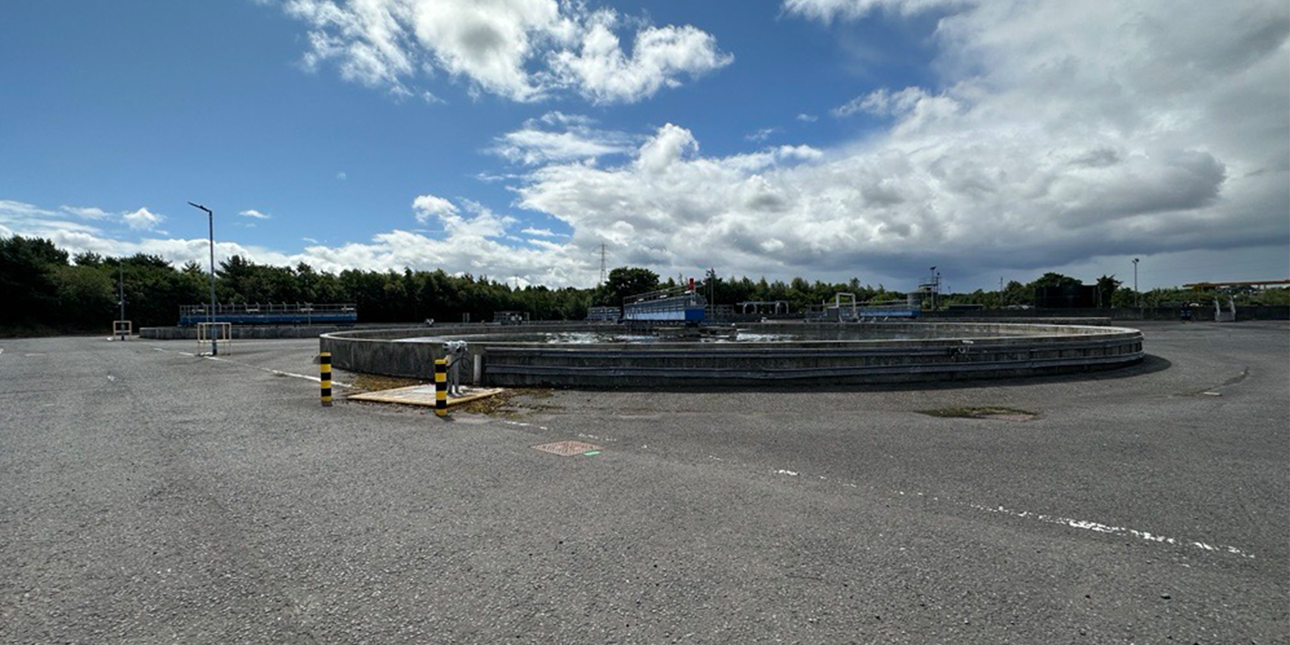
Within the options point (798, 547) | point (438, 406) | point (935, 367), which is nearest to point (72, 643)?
point (798, 547)

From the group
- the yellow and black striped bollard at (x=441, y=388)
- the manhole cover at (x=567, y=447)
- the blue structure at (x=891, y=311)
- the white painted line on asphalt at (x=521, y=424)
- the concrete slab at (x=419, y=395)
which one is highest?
the blue structure at (x=891, y=311)

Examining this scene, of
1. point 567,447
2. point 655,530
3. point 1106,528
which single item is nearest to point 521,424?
point 567,447

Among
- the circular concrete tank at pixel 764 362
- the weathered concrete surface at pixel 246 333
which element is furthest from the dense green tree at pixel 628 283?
the circular concrete tank at pixel 764 362

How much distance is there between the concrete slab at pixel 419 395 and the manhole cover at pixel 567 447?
13.0 feet

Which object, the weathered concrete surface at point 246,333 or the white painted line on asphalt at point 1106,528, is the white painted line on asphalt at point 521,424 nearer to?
the white painted line on asphalt at point 1106,528

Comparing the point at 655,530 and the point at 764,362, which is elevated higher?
the point at 764,362

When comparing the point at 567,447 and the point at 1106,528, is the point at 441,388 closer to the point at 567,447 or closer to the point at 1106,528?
the point at 567,447

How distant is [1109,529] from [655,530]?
11.5ft

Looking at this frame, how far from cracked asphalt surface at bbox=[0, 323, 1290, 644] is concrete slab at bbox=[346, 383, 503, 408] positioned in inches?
76.5

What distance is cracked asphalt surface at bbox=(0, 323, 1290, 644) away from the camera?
10.7 feet

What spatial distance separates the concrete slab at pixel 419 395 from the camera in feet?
36.4

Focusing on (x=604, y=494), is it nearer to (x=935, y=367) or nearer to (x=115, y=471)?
(x=115, y=471)

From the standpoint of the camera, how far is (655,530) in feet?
14.9

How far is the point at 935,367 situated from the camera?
13.0 meters
